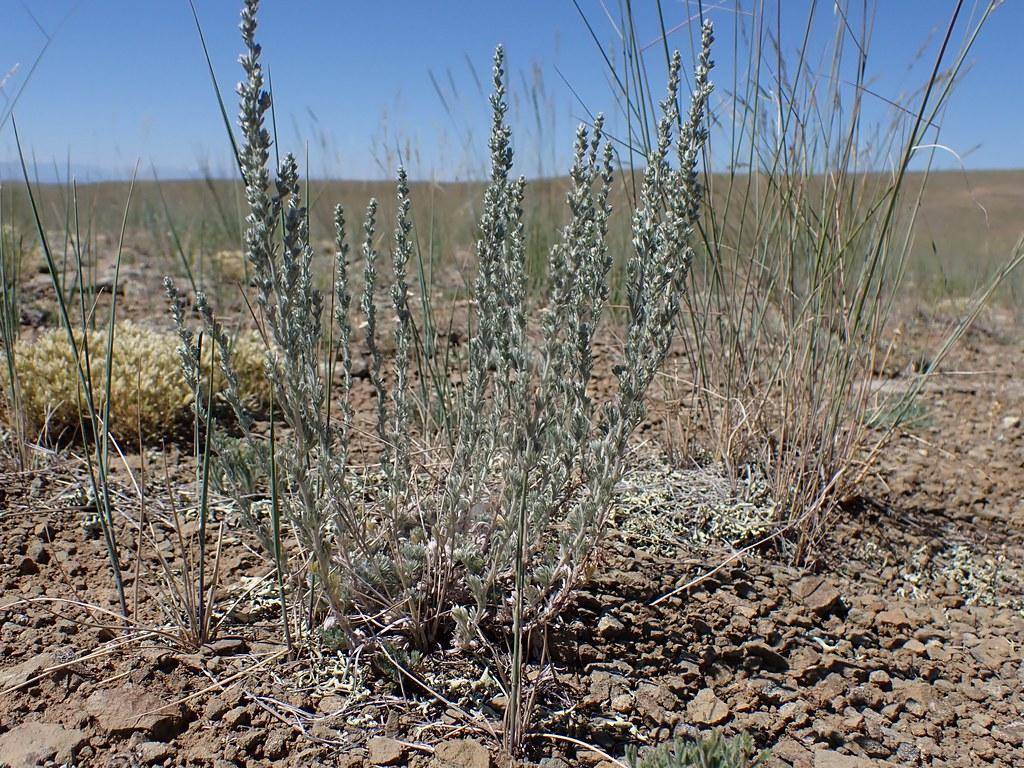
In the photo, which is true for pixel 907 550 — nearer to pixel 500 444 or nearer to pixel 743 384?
pixel 743 384

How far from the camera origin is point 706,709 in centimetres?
178

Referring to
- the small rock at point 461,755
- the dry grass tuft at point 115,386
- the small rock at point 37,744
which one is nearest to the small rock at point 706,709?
the small rock at point 461,755

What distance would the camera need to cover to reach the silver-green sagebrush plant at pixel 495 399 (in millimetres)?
1400

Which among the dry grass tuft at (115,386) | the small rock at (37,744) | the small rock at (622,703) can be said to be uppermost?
the dry grass tuft at (115,386)

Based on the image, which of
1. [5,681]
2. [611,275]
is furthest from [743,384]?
[5,681]

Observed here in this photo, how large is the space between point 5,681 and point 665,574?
1659mm

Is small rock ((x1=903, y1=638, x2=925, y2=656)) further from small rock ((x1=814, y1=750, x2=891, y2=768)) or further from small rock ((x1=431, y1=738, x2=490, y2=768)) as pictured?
small rock ((x1=431, y1=738, x2=490, y2=768))

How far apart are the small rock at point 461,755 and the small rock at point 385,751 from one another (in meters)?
0.07

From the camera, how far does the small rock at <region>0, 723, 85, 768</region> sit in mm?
1505

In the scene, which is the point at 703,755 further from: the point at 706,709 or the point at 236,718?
the point at 236,718

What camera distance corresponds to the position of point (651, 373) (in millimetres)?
1612

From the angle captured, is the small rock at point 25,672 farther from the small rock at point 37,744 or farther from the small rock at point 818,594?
the small rock at point 818,594

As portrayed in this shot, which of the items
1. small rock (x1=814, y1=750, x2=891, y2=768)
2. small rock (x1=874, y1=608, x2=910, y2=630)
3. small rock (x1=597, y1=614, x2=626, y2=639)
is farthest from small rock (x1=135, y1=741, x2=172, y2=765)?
small rock (x1=874, y1=608, x2=910, y2=630)

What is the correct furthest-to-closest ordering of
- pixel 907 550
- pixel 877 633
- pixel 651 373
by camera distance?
pixel 907 550 → pixel 877 633 → pixel 651 373
